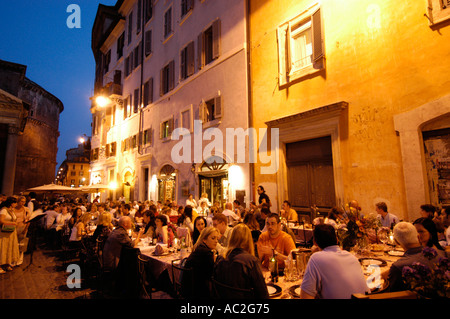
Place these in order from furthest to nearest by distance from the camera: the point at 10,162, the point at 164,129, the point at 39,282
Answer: the point at 10,162 < the point at 164,129 < the point at 39,282

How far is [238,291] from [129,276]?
264 cm

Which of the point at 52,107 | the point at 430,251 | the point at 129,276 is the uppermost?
the point at 52,107

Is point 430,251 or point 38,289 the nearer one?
point 430,251

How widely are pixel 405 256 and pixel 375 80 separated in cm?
596

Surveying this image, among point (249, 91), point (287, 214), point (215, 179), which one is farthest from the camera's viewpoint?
point (215, 179)

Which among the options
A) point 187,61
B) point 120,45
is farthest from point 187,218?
point 120,45

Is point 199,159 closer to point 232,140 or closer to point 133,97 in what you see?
point 232,140

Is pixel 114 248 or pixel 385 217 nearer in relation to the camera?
pixel 114 248

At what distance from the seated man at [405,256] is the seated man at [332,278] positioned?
290mm

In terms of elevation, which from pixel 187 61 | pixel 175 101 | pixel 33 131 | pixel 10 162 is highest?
pixel 33 131

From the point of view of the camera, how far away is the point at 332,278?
218cm

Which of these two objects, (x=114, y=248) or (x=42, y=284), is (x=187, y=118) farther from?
(x=114, y=248)

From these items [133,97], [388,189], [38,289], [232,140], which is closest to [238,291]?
[38,289]

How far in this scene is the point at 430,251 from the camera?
1.98 meters
